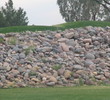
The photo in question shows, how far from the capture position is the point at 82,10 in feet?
197

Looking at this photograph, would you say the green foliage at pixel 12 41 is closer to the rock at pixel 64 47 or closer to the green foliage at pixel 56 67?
the rock at pixel 64 47

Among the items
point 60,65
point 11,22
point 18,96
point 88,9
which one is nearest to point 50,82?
point 60,65

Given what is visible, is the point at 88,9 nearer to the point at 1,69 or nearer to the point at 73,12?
the point at 73,12

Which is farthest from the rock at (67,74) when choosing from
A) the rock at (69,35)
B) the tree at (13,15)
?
the tree at (13,15)

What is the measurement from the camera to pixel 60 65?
625 inches

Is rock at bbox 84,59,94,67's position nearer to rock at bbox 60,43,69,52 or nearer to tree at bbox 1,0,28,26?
rock at bbox 60,43,69,52

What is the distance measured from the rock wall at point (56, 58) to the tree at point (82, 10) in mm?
35692

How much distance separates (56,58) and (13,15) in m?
35.4

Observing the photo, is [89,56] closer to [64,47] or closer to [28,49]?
[64,47]

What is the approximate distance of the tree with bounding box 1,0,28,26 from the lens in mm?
49875

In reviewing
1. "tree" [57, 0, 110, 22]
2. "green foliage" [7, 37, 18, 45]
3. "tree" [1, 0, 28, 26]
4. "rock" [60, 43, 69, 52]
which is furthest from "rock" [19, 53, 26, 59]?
"tree" [57, 0, 110, 22]

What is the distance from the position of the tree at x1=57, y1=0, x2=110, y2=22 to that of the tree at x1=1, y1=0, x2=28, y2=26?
9.19 meters

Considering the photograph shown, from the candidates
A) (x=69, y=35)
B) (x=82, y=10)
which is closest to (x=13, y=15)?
(x=82, y=10)

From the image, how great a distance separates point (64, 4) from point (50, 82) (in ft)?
163
